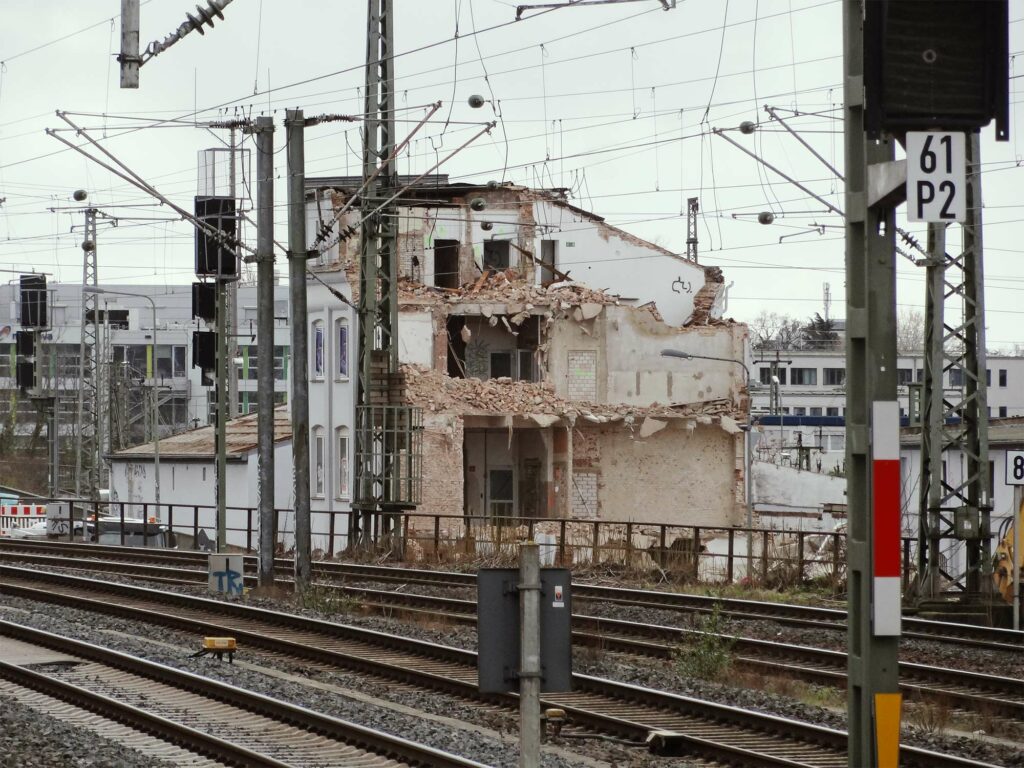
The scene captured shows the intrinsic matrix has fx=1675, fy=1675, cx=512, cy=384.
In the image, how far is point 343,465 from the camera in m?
49.5

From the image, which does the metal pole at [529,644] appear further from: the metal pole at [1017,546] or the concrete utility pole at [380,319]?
the concrete utility pole at [380,319]

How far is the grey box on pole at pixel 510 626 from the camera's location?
6809 mm

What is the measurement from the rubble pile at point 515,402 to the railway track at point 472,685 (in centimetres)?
2215

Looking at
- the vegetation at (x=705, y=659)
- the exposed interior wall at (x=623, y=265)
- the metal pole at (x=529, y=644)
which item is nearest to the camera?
the metal pole at (x=529, y=644)

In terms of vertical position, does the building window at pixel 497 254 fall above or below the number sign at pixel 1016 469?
above

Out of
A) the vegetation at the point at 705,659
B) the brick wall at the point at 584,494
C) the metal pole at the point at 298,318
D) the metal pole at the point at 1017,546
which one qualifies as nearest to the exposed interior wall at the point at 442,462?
the brick wall at the point at 584,494

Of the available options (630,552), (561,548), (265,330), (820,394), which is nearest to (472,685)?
(265,330)

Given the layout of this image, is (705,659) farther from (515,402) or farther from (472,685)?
(515,402)

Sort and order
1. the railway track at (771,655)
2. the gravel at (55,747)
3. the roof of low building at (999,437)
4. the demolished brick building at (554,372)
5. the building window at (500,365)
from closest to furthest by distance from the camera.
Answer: the gravel at (55,747)
the railway track at (771,655)
the roof of low building at (999,437)
the demolished brick building at (554,372)
the building window at (500,365)

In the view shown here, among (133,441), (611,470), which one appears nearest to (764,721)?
(611,470)

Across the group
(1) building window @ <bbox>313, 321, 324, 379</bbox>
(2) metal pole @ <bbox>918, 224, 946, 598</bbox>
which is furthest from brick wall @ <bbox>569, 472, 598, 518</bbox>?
(2) metal pole @ <bbox>918, 224, 946, 598</bbox>

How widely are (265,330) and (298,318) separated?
1.95ft

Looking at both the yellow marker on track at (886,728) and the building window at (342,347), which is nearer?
the yellow marker on track at (886,728)

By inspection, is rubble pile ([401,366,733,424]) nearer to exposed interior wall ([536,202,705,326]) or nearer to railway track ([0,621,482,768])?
exposed interior wall ([536,202,705,326])
